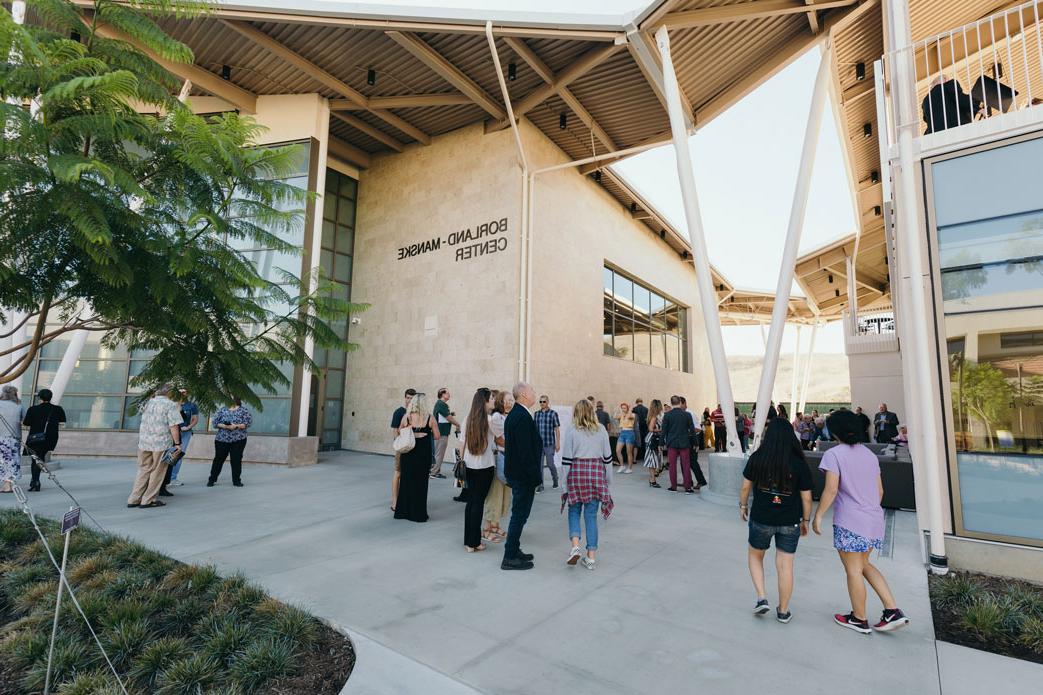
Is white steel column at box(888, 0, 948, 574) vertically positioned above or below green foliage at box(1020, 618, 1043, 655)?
above

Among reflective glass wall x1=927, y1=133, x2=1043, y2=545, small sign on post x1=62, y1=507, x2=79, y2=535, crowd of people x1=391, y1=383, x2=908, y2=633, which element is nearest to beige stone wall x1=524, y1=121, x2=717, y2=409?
crowd of people x1=391, y1=383, x2=908, y2=633

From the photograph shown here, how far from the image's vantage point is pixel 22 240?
2.54 m

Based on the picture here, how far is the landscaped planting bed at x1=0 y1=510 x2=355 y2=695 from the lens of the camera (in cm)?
306

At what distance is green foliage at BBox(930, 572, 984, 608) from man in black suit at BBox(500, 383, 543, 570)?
363 cm

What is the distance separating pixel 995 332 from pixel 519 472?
5276 millimetres

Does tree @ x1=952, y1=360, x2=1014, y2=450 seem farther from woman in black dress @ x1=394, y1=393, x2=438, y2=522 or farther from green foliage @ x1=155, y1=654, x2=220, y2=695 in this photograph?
green foliage @ x1=155, y1=654, x2=220, y2=695

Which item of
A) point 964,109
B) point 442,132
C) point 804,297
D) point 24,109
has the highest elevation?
point 442,132

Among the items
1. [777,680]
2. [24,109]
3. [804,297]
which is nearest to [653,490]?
[777,680]

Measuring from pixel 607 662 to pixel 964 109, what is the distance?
7.95 m

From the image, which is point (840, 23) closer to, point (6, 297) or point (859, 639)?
point (859, 639)

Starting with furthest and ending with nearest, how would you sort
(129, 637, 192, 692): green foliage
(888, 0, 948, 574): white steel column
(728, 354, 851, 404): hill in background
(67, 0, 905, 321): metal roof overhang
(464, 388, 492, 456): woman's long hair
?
(728, 354, 851, 404): hill in background → (67, 0, 905, 321): metal roof overhang → (464, 388, 492, 456): woman's long hair → (888, 0, 948, 574): white steel column → (129, 637, 192, 692): green foliage

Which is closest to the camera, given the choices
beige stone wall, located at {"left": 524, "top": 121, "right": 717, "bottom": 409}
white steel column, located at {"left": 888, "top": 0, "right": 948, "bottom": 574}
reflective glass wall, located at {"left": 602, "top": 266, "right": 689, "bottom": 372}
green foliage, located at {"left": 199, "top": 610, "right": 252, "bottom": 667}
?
green foliage, located at {"left": 199, "top": 610, "right": 252, "bottom": 667}

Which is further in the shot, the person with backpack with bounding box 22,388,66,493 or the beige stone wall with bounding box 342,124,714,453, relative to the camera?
the beige stone wall with bounding box 342,124,714,453

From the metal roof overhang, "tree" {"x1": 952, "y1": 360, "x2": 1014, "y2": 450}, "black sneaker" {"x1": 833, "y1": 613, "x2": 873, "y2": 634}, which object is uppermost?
the metal roof overhang
